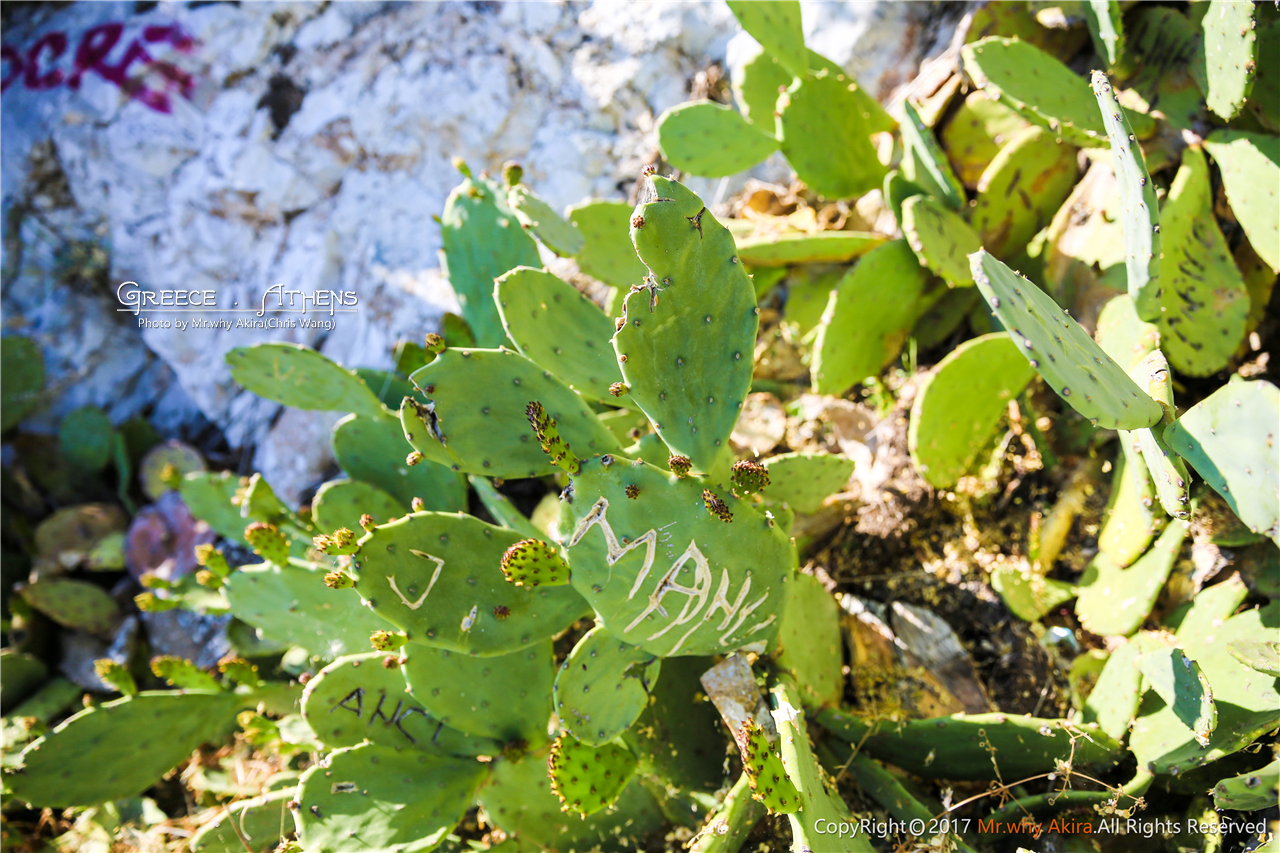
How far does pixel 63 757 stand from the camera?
5.58 ft

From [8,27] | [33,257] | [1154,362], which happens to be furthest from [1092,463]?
[8,27]

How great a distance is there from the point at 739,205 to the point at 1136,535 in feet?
5.44

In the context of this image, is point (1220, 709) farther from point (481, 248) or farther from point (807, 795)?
point (481, 248)

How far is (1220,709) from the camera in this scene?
1.23 m

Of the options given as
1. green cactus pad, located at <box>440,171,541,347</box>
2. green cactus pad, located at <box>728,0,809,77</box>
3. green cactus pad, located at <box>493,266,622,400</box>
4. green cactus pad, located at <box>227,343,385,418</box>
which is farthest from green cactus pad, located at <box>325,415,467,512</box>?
green cactus pad, located at <box>728,0,809,77</box>

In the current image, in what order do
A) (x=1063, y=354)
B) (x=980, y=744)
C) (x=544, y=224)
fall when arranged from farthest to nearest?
(x=544, y=224) → (x=980, y=744) → (x=1063, y=354)

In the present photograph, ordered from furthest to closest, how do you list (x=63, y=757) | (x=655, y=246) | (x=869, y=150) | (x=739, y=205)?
(x=739, y=205) → (x=869, y=150) → (x=63, y=757) → (x=655, y=246)

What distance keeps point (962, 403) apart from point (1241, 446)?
0.68 metres

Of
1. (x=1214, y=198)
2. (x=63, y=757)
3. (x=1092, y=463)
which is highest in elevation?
(x=1214, y=198)

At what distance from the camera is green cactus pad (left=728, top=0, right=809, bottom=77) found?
1881 mm

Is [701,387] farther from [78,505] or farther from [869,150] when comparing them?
[78,505]

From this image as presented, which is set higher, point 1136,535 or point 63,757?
point 1136,535

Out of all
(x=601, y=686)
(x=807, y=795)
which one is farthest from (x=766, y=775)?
(x=601, y=686)

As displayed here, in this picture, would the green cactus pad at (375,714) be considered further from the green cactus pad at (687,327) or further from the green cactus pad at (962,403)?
the green cactus pad at (962,403)
